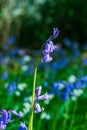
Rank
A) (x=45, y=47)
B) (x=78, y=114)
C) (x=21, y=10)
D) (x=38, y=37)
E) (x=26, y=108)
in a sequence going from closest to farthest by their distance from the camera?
(x=45, y=47), (x=26, y=108), (x=78, y=114), (x=21, y=10), (x=38, y=37)

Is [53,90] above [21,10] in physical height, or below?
below

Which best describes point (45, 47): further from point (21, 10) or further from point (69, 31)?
point (69, 31)

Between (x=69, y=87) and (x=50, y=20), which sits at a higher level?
(x=50, y=20)

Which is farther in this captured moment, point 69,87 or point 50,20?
point 50,20

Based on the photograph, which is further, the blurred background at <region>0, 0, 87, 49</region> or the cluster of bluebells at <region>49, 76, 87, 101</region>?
the blurred background at <region>0, 0, 87, 49</region>

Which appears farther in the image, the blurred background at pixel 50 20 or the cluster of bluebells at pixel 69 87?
the blurred background at pixel 50 20

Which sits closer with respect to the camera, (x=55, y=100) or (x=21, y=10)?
(x=55, y=100)

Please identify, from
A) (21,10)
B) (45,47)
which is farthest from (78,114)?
(21,10)

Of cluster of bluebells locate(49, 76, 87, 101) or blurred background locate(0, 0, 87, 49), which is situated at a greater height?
blurred background locate(0, 0, 87, 49)

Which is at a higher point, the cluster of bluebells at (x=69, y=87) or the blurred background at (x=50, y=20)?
the blurred background at (x=50, y=20)

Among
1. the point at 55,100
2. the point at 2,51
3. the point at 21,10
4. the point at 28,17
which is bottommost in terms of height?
the point at 55,100

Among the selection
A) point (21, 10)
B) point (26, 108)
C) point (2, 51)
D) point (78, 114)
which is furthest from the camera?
point (21, 10)
